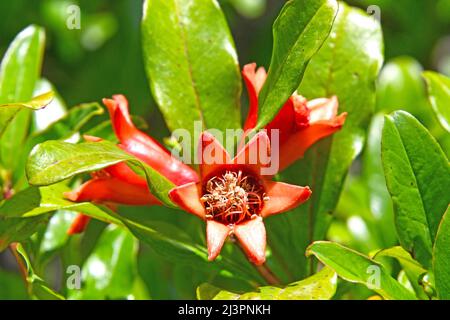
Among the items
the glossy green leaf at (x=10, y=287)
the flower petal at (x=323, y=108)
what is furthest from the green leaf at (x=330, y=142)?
the glossy green leaf at (x=10, y=287)

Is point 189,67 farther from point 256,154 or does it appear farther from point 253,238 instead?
point 253,238

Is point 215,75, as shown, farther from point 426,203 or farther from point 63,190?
point 426,203

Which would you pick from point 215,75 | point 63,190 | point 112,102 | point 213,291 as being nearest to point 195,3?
point 215,75

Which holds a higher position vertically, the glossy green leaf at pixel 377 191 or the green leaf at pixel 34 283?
the green leaf at pixel 34 283

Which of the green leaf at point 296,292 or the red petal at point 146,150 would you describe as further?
the red petal at point 146,150

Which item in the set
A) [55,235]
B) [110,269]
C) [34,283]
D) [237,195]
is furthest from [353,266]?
[55,235]

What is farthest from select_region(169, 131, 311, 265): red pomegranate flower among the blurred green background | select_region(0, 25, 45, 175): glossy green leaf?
the blurred green background

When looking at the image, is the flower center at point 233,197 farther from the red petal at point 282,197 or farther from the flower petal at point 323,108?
the flower petal at point 323,108
